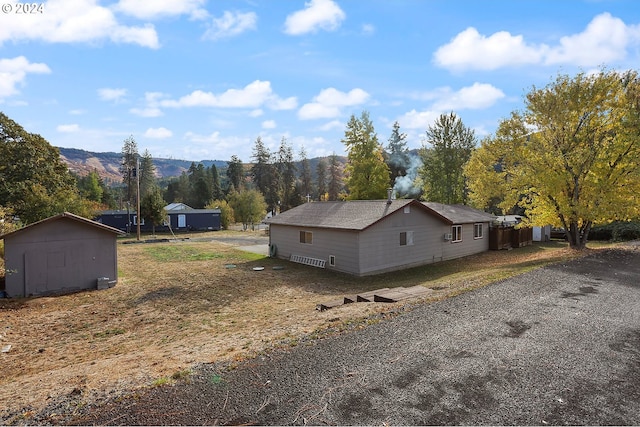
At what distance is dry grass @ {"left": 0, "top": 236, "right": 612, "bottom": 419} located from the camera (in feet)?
19.5

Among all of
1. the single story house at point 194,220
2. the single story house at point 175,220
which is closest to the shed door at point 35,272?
the single story house at point 175,220

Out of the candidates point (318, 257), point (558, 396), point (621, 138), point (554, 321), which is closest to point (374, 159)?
point (318, 257)

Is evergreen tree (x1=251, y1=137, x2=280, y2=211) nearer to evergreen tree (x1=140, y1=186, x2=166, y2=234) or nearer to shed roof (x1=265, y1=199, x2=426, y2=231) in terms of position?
evergreen tree (x1=140, y1=186, x2=166, y2=234)

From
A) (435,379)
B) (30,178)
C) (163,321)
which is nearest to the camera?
(435,379)

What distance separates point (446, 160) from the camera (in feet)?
121

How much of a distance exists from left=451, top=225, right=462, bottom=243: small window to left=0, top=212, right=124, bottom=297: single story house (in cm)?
1833

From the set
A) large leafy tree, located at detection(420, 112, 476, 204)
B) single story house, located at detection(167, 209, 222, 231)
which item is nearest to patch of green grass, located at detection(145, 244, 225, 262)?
single story house, located at detection(167, 209, 222, 231)

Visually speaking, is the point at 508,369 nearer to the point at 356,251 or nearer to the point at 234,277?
the point at 356,251

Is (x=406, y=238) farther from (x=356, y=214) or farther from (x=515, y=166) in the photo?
(x=515, y=166)

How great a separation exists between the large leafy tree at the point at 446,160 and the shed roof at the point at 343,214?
18357 mm

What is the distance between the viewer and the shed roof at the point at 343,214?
17731 millimetres

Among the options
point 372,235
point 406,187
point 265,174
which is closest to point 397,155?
point 406,187

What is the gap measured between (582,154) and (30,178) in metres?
38.1

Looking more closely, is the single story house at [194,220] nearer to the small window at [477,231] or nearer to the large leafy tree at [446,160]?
the large leafy tree at [446,160]
